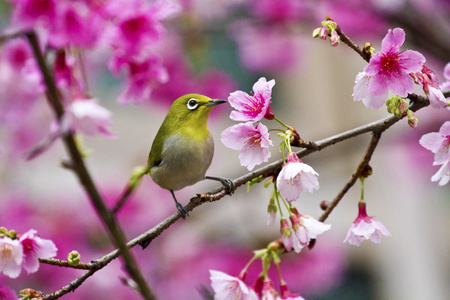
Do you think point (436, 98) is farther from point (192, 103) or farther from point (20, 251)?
point (20, 251)

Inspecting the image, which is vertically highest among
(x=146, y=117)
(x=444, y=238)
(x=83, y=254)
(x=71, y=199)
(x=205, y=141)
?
(x=146, y=117)

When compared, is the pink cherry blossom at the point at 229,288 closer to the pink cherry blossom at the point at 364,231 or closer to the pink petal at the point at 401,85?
the pink cherry blossom at the point at 364,231

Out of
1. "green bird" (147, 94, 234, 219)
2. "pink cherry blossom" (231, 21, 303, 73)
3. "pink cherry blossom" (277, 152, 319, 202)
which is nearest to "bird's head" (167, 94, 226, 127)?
"green bird" (147, 94, 234, 219)

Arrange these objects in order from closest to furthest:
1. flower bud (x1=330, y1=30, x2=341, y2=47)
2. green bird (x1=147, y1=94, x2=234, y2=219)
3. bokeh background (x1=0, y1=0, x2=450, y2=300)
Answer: flower bud (x1=330, y1=30, x2=341, y2=47) → green bird (x1=147, y1=94, x2=234, y2=219) → bokeh background (x1=0, y1=0, x2=450, y2=300)

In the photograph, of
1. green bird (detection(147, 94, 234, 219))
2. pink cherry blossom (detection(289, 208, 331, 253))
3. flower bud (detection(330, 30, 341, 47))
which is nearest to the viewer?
flower bud (detection(330, 30, 341, 47))

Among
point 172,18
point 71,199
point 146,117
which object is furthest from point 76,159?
point 146,117

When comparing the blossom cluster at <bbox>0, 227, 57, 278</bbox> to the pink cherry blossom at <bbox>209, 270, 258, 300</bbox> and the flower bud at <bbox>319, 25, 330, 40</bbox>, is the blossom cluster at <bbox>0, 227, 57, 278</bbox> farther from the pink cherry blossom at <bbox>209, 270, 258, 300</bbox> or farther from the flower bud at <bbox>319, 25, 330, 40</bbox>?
the flower bud at <bbox>319, 25, 330, 40</bbox>

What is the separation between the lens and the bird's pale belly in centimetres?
80

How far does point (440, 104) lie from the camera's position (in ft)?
1.95

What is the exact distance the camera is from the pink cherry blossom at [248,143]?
2.06 ft

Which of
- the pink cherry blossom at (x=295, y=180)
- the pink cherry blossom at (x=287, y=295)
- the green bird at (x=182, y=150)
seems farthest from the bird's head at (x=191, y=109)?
the pink cherry blossom at (x=287, y=295)

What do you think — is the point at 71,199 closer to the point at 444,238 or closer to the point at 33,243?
the point at 33,243

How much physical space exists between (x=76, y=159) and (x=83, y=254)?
1.68 meters

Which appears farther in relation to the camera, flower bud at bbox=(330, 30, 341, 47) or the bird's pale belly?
the bird's pale belly
